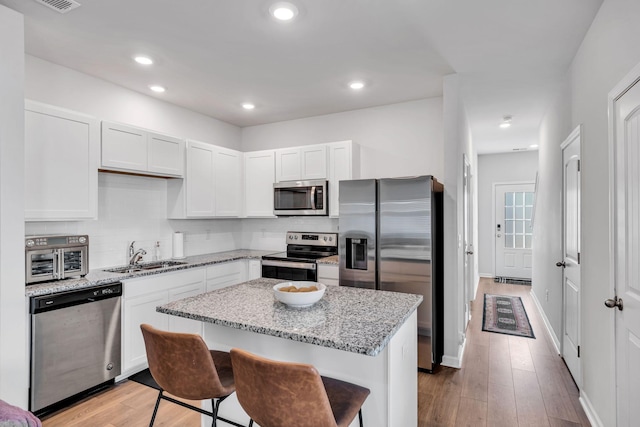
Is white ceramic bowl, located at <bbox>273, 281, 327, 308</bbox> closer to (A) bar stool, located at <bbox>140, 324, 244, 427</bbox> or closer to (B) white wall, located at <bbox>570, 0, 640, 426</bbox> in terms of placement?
(A) bar stool, located at <bbox>140, 324, 244, 427</bbox>

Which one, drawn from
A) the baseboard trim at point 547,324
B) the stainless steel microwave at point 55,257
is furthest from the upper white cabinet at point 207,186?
the baseboard trim at point 547,324

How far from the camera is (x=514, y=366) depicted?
320 centimetres

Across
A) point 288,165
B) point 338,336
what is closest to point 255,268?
point 288,165

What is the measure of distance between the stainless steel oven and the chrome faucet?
1318 millimetres

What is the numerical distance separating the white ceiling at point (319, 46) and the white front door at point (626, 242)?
853 millimetres

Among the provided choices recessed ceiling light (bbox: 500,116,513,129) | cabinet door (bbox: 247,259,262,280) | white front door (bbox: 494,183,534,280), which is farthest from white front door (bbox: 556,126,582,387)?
white front door (bbox: 494,183,534,280)

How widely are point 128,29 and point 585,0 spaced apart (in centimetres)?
299

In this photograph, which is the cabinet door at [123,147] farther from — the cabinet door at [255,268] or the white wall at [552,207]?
the white wall at [552,207]

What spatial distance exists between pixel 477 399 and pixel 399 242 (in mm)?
1384

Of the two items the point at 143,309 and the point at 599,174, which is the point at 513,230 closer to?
the point at 599,174

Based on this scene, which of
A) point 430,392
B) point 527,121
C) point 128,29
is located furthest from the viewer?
point 527,121

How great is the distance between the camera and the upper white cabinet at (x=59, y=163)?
2477mm

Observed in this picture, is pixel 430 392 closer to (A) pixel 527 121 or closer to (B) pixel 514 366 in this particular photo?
(B) pixel 514 366

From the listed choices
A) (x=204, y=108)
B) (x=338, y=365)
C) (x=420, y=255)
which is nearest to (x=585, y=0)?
(x=420, y=255)
